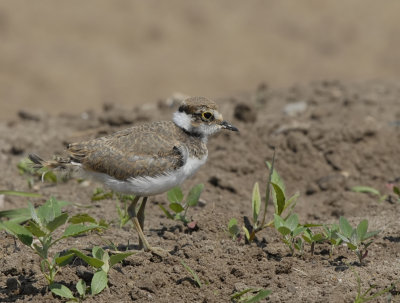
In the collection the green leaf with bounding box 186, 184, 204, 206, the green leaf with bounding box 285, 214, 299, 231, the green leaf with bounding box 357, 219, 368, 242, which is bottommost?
the green leaf with bounding box 186, 184, 204, 206

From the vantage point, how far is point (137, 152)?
4965 mm

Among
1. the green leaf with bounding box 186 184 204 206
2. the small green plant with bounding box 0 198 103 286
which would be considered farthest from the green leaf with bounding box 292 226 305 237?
the small green plant with bounding box 0 198 103 286

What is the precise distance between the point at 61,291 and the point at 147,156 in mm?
1281

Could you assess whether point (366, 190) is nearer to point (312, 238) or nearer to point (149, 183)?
point (312, 238)

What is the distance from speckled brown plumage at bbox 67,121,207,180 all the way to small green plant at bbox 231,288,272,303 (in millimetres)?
1148

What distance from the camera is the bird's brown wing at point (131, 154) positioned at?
4883mm

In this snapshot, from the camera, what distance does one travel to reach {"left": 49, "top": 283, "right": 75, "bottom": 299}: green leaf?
4.07 metres

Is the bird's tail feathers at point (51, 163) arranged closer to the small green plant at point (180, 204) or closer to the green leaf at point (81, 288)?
the small green plant at point (180, 204)

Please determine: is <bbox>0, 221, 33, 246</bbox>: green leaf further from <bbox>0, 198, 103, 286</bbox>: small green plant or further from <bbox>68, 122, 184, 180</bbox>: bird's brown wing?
<bbox>68, 122, 184, 180</bbox>: bird's brown wing

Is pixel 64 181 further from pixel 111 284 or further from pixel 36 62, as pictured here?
pixel 36 62

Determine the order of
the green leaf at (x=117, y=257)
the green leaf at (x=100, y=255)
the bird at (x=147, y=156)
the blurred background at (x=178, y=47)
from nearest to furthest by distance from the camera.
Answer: the green leaf at (x=117, y=257) → the green leaf at (x=100, y=255) → the bird at (x=147, y=156) → the blurred background at (x=178, y=47)

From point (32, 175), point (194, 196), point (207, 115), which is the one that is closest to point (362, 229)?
point (194, 196)

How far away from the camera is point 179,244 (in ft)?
16.4

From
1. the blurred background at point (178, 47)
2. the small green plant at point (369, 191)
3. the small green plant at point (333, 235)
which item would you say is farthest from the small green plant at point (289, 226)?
the blurred background at point (178, 47)
